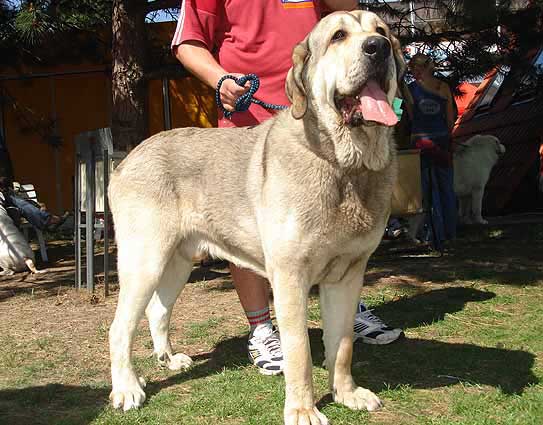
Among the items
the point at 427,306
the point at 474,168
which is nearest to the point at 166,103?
the point at 474,168

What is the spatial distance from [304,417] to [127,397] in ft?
3.00

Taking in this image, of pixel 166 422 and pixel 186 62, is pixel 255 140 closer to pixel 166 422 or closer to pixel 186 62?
pixel 186 62

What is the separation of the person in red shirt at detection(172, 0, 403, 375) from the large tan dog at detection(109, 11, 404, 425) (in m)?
0.38

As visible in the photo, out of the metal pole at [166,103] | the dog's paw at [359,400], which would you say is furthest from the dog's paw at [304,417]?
the metal pole at [166,103]

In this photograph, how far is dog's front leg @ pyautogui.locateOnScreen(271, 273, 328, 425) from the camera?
2.79 m

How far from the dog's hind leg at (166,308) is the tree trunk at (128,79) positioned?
13.2 ft

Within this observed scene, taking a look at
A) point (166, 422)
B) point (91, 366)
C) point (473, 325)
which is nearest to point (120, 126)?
point (91, 366)

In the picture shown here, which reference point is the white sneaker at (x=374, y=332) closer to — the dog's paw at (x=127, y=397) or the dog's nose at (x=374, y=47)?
the dog's paw at (x=127, y=397)

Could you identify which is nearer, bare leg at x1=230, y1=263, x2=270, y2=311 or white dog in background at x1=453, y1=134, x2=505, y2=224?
bare leg at x1=230, y1=263, x2=270, y2=311

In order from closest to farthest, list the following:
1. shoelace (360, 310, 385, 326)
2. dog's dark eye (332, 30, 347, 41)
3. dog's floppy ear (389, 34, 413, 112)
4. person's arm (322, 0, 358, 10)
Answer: dog's dark eye (332, 30, 347, 41) < dog's floppy ear (389, 34, 413, 112) < person's arm (322, 0, 358, 10) < shoelace (360, 310, 385, 326)

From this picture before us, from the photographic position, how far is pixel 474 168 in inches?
402

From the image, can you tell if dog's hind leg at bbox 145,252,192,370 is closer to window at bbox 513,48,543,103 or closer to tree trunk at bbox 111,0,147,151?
tree trunk at bbox 111,0,147,151

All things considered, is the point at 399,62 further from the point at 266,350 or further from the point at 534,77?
the point at 534,77

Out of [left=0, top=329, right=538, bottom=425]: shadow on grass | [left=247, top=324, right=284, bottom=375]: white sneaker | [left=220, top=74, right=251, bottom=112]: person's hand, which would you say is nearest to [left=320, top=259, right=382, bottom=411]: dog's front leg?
[left=0, top=329, right=538, bottom=425]: shadow on grass
